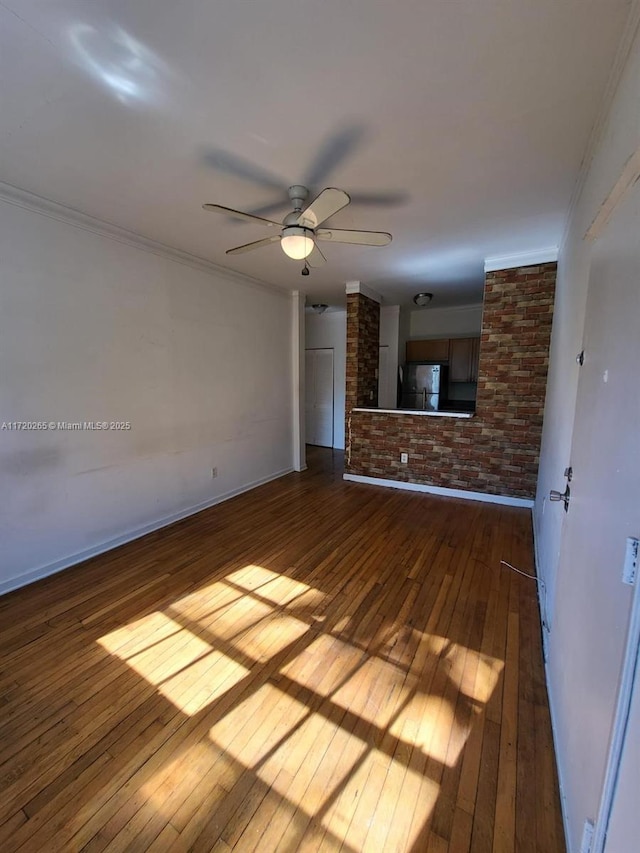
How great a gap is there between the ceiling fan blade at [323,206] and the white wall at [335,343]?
15.0 ft

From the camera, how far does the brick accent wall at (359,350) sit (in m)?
4.76

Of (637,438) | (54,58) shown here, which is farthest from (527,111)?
(54,58)

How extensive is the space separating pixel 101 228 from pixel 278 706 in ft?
11.1

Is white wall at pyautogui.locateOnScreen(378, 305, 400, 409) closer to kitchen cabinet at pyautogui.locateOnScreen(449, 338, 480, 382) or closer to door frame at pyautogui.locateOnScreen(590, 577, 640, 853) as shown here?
kitchen cabinet at pyautogui.locateOnScreen(449, 338, 480, 382)

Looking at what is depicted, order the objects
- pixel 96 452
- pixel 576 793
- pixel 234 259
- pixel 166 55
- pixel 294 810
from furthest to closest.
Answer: pixel 234 259, pixel 96 452, pixel 166 55, pixel 294 810, pixel 576 793

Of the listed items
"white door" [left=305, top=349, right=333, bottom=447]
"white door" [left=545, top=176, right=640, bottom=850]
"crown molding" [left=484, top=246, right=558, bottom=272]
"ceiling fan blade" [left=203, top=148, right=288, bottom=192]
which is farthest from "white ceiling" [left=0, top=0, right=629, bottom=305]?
"white door" [left=305, top=349, right=333, bottom=447]

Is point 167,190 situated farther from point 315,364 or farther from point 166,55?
point 315,364

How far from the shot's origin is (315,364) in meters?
6.99

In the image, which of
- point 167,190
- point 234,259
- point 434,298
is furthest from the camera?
point 434,298

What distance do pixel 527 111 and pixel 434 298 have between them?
13.4ft

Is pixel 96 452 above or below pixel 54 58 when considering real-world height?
below

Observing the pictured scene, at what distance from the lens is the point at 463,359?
231 inches

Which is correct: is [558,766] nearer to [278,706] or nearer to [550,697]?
[550,697]

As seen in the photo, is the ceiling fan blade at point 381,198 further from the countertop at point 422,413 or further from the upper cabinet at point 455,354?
the upper cabinet at point 455,354
